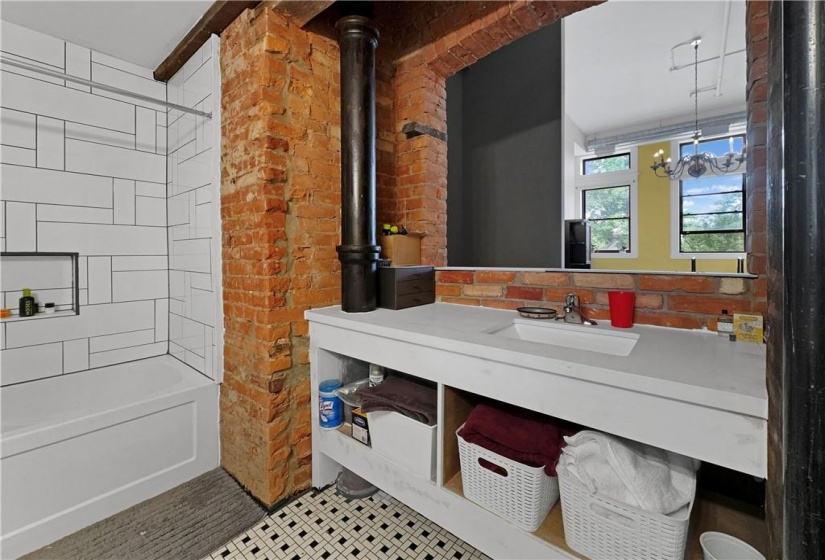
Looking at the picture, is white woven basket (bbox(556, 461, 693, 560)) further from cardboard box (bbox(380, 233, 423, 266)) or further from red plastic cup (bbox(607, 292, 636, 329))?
cardboard box (bbox(380, 233, 423, 266))

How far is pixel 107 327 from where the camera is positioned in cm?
225

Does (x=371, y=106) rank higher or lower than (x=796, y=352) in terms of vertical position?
higher

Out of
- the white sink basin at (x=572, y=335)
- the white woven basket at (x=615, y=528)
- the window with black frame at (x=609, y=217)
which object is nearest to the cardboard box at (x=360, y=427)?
the white sink basin at (x=572, y=335)

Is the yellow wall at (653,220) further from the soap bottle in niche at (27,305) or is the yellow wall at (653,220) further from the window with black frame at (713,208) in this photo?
the soap bottle in niche at (27,305)

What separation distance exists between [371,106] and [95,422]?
5.98 ft

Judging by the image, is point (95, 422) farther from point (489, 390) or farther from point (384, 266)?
point (489, 390)

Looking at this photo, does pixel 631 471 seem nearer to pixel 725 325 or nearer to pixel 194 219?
pixel 725 325

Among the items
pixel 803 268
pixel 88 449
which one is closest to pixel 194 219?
pixel 88 449

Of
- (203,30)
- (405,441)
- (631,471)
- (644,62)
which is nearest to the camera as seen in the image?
(631,471)

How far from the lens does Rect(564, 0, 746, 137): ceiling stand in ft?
9.80

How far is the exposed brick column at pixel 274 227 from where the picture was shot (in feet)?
5.13

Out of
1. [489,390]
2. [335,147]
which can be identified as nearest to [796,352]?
[489,390]

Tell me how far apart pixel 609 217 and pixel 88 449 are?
6947 millimetres

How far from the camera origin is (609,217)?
Answer: 6215 millimetres
